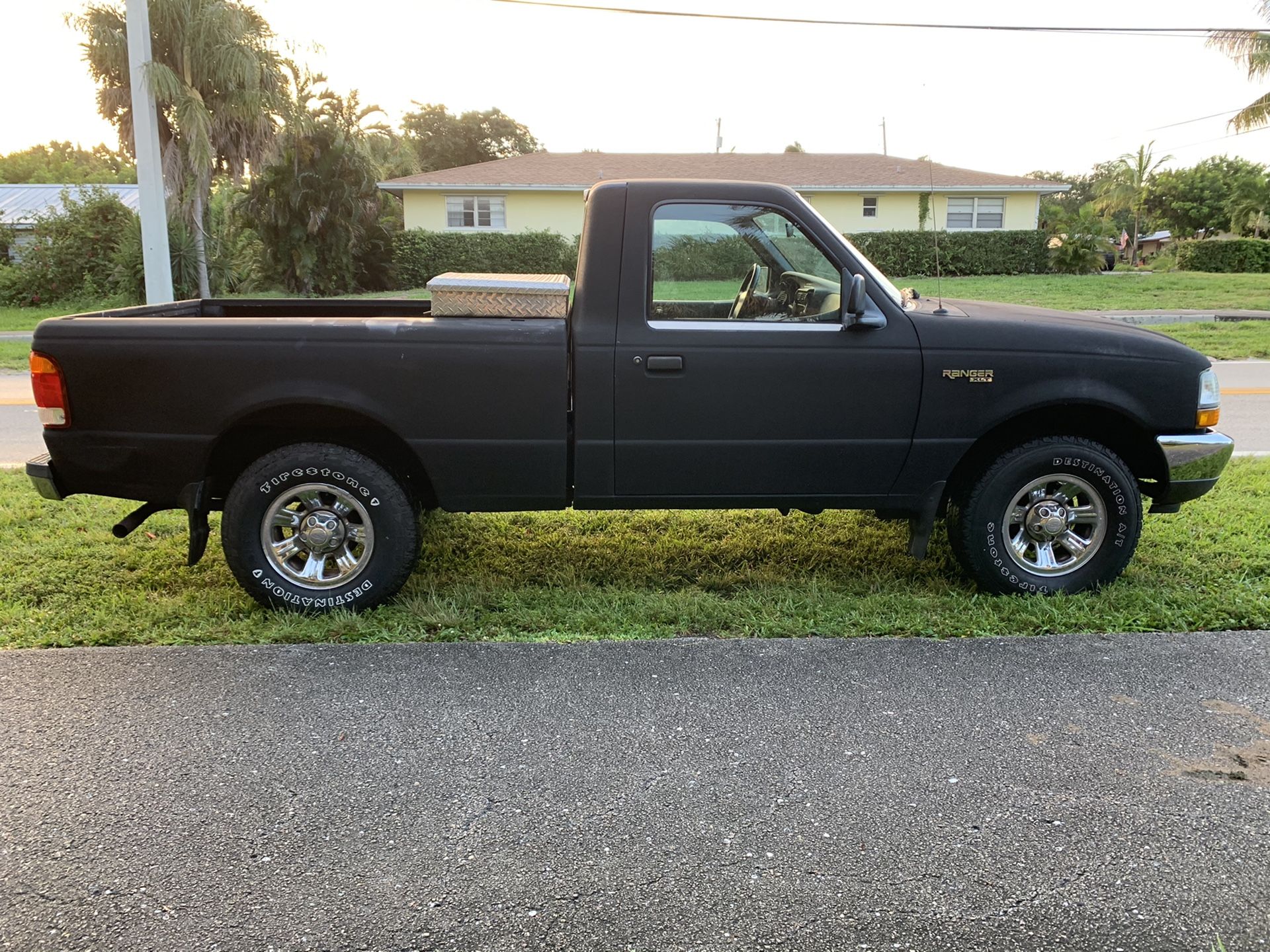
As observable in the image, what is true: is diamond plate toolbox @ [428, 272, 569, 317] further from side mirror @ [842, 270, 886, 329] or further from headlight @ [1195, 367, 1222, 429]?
headlight @ [1195, 367, 1222, 429]

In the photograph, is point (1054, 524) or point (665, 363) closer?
point (665, 363)

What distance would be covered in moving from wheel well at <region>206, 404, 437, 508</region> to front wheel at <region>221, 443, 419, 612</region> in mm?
95

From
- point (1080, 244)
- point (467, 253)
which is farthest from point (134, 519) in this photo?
point (1080, 244)

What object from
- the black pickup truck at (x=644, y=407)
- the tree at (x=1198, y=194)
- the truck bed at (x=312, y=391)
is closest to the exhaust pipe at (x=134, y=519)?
the black pickup truck at (x=644, y=407)

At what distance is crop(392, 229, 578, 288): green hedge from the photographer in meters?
31.6

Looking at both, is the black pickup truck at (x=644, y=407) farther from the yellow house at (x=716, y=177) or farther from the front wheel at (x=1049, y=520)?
the yellow house at (x=716, y=177)

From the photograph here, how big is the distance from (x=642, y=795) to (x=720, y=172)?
31.5 metres

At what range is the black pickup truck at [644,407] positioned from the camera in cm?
437

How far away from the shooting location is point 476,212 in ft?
109

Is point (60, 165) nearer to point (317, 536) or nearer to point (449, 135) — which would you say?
point (449, 135)

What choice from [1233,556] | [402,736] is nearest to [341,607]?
[402,736]

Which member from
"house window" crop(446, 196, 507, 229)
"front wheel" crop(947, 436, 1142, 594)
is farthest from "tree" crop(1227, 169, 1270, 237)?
"front wheel" crop(947, 436, 1142, 594)

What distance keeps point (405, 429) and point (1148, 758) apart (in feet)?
10.5

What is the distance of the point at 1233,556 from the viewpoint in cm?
539
